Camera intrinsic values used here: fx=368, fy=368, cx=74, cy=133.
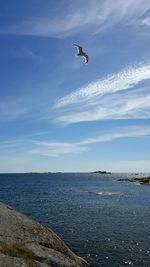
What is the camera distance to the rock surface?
1794 centimetres

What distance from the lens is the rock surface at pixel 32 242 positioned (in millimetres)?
17944

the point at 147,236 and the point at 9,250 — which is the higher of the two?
the point at 9,250

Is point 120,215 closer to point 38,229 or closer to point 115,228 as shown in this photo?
point 115,228

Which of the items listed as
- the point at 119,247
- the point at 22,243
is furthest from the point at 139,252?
the point at 22,243

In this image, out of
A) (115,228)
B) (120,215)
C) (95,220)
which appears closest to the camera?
(115,228)

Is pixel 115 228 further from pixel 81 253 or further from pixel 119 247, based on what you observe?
pixel 81 253

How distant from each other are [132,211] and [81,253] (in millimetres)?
32119

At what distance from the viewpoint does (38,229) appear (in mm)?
21875

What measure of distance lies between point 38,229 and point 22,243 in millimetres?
2427

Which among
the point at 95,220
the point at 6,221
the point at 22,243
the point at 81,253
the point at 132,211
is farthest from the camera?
the point at 132,211

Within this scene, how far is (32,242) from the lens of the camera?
2014 centimetres

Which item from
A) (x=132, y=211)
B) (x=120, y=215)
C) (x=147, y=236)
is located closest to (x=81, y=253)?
(x=147, y=236)

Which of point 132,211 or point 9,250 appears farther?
point 132,211

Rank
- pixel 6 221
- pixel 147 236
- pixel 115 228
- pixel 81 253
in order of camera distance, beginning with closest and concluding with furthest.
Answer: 1. pixel 6 221
2. pixel 81 253
3. pixel 147 236
4. pixel 115 228
